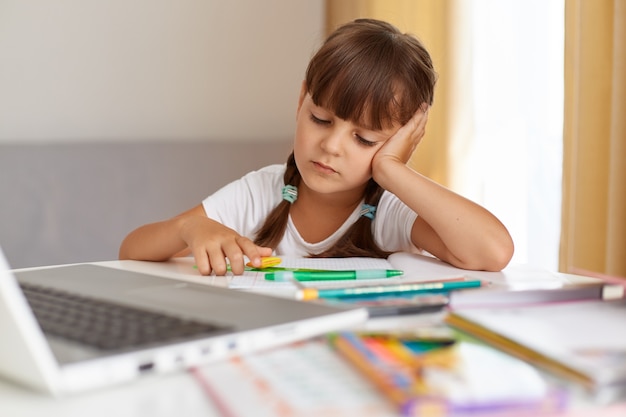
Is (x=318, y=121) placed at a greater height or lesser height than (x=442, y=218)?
greater

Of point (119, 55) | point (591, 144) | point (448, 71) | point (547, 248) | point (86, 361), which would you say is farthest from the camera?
point (119, 55)

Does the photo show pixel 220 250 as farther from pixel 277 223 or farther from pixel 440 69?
pixel 440 69

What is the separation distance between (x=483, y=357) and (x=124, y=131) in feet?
6.19

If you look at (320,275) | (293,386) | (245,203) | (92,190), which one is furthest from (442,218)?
(92,190)

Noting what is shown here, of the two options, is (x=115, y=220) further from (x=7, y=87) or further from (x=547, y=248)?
(x=547, y=248)

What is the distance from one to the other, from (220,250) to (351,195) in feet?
1.67

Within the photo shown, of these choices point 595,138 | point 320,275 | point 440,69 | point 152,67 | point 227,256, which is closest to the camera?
point 320,275

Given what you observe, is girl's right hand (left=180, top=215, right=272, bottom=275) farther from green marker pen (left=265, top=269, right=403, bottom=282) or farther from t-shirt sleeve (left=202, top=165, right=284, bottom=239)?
t-shirt sleeve (left=202, top=165, right=284, bottom=239)

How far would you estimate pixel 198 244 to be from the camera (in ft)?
3.30

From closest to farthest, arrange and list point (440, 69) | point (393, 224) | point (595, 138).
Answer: point (393, 224) → point (595, 138) → point (440, 69)

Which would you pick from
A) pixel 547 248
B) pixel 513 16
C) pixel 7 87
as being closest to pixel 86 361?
pixel 547 248

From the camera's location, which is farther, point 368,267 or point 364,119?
point 364,119

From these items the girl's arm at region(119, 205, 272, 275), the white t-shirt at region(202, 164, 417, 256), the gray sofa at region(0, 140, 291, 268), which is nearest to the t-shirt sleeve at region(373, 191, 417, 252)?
the white t-shirt at region(202, 164, 417, 256)

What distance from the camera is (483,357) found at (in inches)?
19.9
